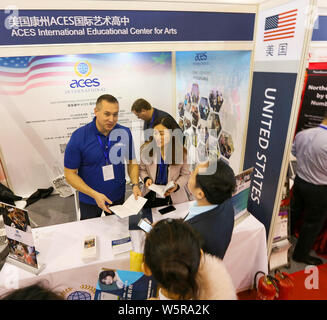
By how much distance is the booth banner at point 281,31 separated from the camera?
5.84 feet

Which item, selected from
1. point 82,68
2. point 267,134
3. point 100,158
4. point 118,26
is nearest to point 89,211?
point 100,158

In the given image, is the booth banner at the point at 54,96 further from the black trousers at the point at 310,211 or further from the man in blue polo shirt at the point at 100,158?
the black trousers at the point at 310,211

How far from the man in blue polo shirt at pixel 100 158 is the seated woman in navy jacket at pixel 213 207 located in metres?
0.88

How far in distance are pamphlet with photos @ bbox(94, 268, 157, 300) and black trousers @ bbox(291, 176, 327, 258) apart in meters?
2.09

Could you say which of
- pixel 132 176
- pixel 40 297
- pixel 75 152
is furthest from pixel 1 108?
pixel 40 297

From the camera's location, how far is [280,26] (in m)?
1.98

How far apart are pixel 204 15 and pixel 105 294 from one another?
2323 millimetres

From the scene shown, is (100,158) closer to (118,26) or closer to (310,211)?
(118,26)

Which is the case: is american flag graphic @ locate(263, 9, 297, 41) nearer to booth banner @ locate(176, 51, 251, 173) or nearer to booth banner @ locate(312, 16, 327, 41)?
booth banner @ locate(176, 51, 251, 173)

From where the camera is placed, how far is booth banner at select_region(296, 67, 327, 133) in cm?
313

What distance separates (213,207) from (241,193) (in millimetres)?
798

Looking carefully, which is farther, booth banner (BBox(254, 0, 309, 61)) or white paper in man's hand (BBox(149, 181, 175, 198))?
white paper in man's hand (BBox(149, 181, 175, 198))

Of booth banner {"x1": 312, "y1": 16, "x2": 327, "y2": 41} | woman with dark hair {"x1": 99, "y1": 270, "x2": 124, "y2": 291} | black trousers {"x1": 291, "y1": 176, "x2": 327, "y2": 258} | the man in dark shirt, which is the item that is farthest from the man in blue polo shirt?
booth banner {"x1": 312, "y1": 16, "x2": 327, "y2": 41}

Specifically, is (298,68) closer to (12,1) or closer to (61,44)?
(61,44)
